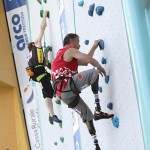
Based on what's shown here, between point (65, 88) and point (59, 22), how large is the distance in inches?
45.4

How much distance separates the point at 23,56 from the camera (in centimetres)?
378

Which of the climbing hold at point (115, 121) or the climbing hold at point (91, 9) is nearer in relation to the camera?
the climbing hold at point (115, 121)

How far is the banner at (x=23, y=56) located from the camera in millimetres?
3660

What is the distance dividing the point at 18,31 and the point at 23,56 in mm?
322

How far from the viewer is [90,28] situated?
2066 mm

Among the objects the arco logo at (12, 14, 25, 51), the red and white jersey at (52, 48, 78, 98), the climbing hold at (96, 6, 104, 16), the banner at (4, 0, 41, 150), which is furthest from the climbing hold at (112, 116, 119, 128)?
the arco logo at (12, 14, 25, 51)

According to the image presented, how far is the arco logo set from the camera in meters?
3.76

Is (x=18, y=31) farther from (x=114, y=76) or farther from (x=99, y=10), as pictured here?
(x=114, y=76)

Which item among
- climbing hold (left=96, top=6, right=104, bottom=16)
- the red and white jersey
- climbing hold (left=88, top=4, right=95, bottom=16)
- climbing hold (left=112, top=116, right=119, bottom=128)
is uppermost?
climbing hold (left=88, top=4, right=95, bottom=16)

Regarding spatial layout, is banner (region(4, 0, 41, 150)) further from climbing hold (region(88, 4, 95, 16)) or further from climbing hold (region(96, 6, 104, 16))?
climbing hold (region(96, 6, 104, 16))

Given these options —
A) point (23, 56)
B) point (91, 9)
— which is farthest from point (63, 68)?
point (23, 56)

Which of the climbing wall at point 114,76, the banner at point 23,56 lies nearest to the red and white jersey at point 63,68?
the climbing wall at point 114,76

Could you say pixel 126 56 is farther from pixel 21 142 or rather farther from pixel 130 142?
pixel 21 142

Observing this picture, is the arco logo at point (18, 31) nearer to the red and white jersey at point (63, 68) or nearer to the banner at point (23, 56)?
the banner at point (23, 56)
